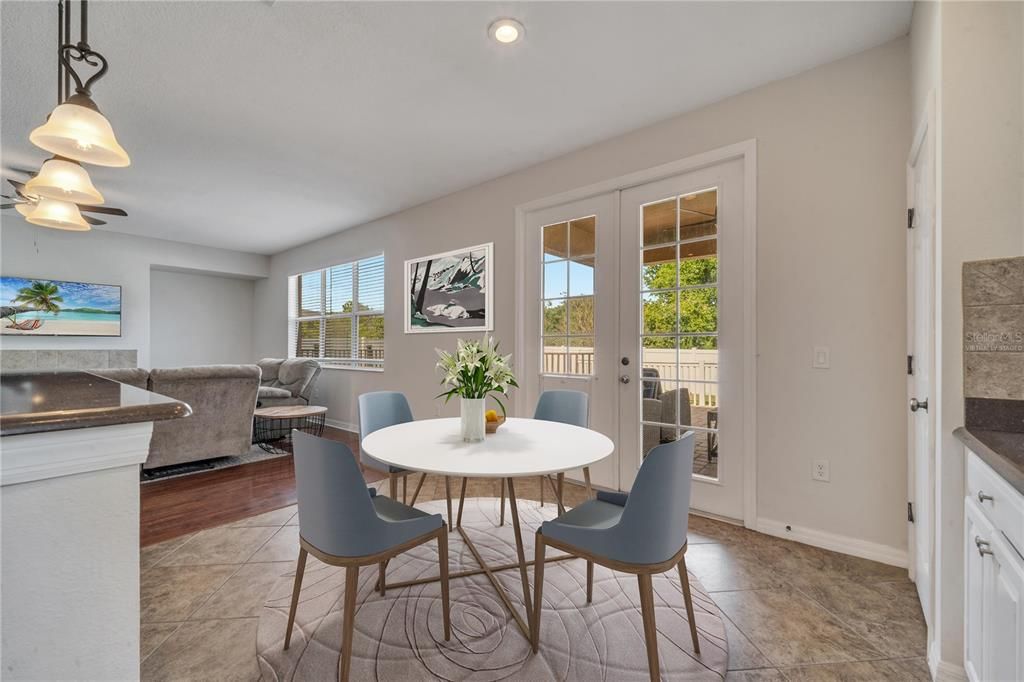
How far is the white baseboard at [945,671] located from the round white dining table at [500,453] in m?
1.18

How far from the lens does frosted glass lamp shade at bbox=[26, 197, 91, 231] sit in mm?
2825

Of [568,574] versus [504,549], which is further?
[504,549]

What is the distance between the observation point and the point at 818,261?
236 cm

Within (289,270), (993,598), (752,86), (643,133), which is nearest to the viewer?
(993,598)

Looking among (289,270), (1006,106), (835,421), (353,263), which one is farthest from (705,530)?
(289,270)

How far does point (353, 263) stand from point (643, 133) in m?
4.01

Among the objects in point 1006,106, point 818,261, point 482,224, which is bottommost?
point 818,261

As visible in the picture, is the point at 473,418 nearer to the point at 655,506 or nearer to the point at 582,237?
the point at 655,506

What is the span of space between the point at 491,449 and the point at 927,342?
67.7 inches

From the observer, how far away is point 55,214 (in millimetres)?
2834

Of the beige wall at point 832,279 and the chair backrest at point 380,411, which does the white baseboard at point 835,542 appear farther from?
the chair backrest at point 380,411

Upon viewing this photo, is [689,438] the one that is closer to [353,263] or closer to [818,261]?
[818,261]

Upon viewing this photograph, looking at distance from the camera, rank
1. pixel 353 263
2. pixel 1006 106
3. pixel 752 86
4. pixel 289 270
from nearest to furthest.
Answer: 1. pixel 1006 106
2. pixel 752 86
3. pixel 353 263
4. pixel 289 270

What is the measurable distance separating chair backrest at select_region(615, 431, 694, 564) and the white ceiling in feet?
6.31
